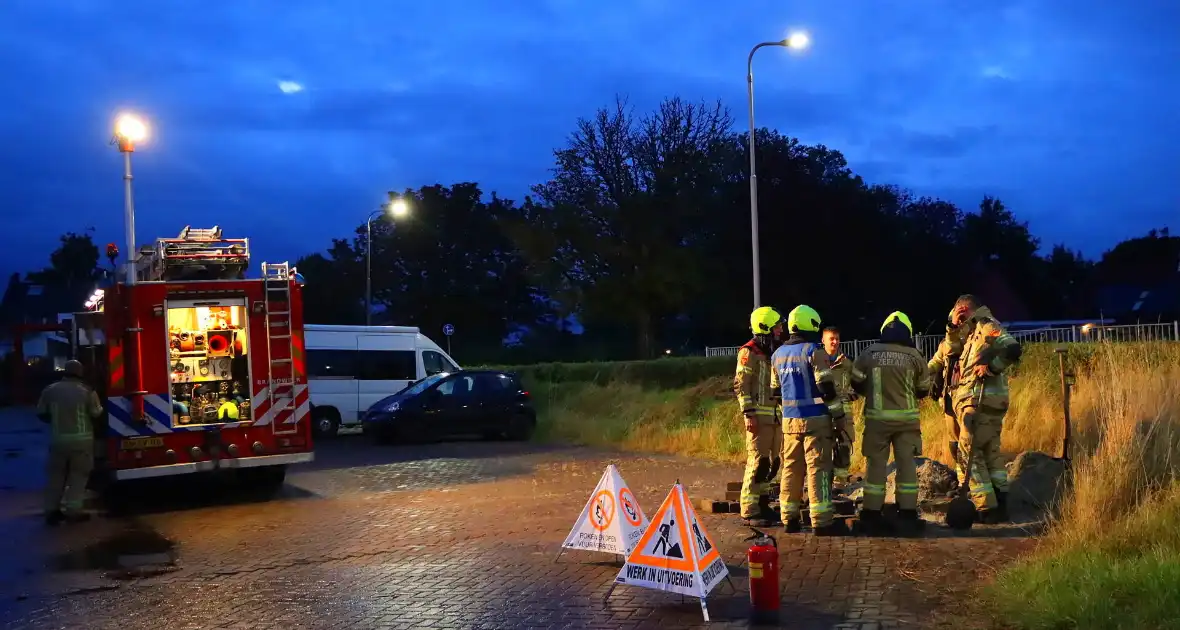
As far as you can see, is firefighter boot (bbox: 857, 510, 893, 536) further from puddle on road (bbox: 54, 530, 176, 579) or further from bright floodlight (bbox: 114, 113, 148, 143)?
bright floodlight (bbox: 114, 113, 148, 143)

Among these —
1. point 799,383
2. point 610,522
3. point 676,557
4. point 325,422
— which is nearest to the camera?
point 676,557

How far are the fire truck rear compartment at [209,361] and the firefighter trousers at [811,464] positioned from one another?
6.47 m

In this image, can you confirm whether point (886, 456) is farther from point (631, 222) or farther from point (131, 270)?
point (631, 222)

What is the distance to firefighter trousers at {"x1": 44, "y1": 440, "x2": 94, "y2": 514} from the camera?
1134 cm

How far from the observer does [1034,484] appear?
9648mm

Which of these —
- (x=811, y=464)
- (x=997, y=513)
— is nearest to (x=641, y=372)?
(x=997, y=513)

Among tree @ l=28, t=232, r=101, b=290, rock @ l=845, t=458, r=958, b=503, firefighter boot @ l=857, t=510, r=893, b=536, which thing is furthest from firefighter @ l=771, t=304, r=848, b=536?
tree @ l=28, t=232, r=101, b=290

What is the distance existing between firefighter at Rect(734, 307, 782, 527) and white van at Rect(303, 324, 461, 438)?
13.0 m

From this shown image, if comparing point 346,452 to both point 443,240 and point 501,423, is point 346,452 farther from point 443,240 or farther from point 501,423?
point 443,240

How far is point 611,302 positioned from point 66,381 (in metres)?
33.0

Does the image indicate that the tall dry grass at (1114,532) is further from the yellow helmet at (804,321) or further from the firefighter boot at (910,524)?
the yellow helmet at (804,321)

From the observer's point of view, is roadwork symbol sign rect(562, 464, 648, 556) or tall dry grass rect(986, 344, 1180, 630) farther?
roadwork symbol sign rect(562, 464, 648, 556)

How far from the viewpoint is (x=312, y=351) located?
846 inches

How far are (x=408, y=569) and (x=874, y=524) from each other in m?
3.89
